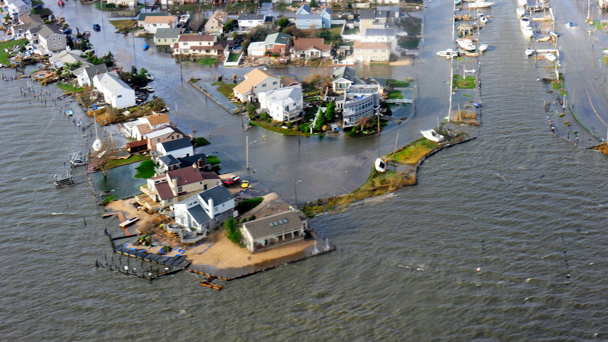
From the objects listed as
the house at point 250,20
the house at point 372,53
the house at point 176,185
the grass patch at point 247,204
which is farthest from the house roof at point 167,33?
the grass patch at point 247,204

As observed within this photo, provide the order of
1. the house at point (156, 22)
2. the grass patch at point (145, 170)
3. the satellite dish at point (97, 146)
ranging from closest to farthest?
1. the grass patch at point (145, 170)
2. the satellite dish at point (97, 146)
3. the house at point (156, 22)

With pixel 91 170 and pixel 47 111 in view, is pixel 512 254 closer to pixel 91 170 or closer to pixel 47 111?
pixel 91 170

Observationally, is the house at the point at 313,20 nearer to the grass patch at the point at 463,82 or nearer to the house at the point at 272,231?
the grass patch at the point at 463,82

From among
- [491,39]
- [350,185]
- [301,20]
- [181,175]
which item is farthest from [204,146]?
[491,39]

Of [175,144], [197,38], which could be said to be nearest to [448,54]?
[197,38]

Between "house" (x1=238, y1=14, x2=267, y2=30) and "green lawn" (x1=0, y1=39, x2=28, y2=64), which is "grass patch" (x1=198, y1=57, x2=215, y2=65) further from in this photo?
"green lawn" (x1=0, y1=39, x2=28, y2=64)

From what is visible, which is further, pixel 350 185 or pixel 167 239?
pixel 350 185

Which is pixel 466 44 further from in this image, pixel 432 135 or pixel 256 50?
pixel 432 135

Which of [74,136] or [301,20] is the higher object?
[301,20]
